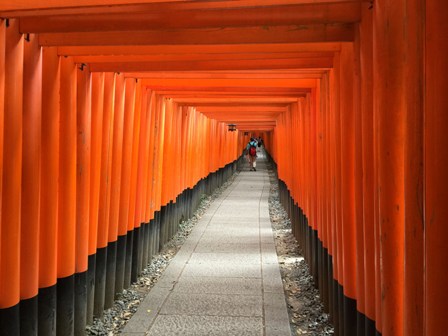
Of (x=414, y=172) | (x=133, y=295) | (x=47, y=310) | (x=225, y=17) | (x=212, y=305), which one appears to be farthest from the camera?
(x=133, y=295)

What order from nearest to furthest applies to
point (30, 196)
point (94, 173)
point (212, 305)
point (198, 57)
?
point (30, 196)
point (198, 57)
point (94, 173)
point (212, 305)

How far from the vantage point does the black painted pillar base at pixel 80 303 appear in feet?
15.5

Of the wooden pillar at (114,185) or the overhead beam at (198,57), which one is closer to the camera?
the overhead beam at (198,57)

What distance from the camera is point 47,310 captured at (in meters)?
4.08

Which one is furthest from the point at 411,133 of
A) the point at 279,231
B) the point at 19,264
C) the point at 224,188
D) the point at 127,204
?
the point at 224,188

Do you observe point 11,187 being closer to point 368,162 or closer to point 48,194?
point 48,194

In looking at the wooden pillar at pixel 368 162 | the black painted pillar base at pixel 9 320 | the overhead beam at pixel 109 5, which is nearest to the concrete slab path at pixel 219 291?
the black painted pillar base at pixel 9 320

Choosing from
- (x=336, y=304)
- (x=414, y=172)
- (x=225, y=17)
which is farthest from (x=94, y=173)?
(x=414, y=172)

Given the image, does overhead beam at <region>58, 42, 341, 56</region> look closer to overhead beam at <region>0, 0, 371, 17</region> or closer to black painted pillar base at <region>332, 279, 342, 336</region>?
overhead beam at <region>0, 0, 371, 17</region>

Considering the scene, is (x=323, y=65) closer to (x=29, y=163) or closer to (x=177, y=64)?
(x=177, y=64)

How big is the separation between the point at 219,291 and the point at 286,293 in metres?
0.87

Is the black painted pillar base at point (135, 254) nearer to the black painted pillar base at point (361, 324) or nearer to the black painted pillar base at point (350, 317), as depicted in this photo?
the black painted pillar base at point (350, 317)

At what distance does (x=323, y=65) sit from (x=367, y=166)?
1.73 m

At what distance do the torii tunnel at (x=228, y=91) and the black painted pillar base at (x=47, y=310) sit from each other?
10 millimetres
